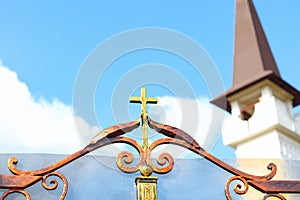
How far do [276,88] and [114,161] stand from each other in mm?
8173

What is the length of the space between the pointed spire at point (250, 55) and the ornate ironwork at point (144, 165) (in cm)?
787

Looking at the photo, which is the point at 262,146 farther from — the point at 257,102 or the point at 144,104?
the point at 144,104

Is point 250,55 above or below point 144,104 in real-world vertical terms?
above

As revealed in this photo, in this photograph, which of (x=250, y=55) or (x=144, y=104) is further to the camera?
(x=250, y=55)

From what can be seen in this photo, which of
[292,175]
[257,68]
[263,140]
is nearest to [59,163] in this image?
[292,175]

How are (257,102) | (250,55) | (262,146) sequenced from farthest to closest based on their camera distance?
(250,55), (257,102), (262,146)

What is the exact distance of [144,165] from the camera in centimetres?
187

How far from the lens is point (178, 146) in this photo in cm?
197

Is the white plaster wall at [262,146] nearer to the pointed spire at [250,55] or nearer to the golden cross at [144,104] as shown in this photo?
the pointed spire at [250,55]

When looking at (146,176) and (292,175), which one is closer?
(146,176)

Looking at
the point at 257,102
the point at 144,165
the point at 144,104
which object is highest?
the point at 257,102

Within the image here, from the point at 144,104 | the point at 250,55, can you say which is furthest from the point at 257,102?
the point at 144,104

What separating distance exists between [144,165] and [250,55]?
30.3 ft

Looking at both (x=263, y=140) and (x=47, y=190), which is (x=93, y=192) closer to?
(x=47, y=190)
